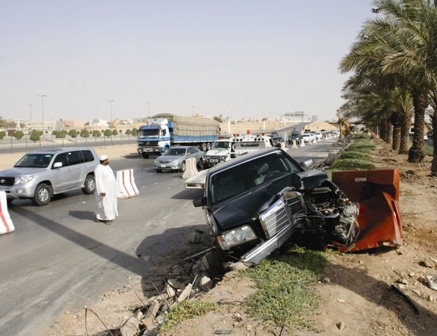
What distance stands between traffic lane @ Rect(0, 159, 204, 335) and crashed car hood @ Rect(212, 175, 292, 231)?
6.82ft

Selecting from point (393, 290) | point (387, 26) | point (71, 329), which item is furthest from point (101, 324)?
point (387, 26)

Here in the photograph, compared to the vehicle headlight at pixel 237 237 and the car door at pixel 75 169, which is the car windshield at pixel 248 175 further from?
the car door at pixel 75 169

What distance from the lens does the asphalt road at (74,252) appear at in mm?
5805

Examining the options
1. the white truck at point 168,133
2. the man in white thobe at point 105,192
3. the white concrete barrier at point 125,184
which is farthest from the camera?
the white truck at point 168,133

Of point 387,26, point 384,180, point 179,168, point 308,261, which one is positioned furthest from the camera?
point 179,168

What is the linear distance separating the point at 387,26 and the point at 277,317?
13.7 metres

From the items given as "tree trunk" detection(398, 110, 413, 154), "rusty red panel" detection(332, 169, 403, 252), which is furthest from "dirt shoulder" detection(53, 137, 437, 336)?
"tree trunk" detection(398, 110, 413, 154)

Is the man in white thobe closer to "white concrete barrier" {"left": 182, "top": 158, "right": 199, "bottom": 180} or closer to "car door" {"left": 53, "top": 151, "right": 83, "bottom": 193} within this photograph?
"car door" {"left": 53, "top": 151, "right": 83, "bottom": 193}

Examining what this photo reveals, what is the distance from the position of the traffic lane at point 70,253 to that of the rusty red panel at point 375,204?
3601 millimetres

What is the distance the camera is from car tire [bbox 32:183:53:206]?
43.3 feet

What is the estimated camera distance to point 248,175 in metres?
6.87

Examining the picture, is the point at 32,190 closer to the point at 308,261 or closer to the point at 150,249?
the point at 150,249

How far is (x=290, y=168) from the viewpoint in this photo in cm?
718

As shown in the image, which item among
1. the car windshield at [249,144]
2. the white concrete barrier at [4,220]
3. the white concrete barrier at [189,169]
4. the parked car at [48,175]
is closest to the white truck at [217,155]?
the car windshield at [249,144]
